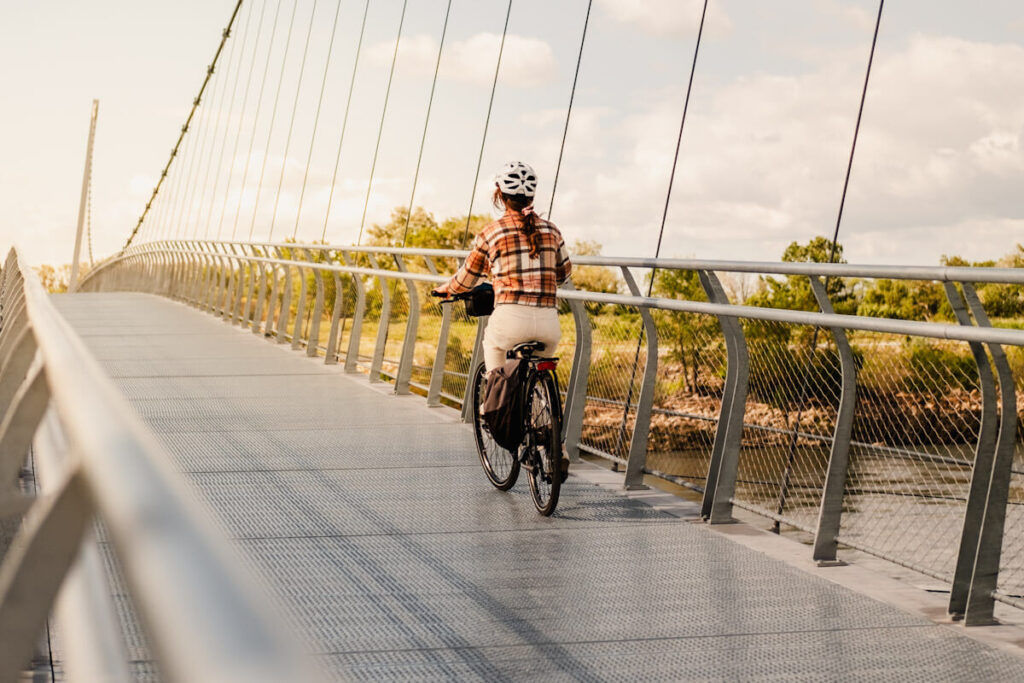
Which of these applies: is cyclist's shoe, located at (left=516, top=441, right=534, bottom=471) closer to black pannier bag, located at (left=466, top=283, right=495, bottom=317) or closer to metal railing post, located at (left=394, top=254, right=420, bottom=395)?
black pannier bag, located at (left=466, top=283, right=495, bottom=317)

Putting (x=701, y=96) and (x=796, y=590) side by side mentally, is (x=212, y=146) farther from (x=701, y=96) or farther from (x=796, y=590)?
(x=796, y=590)

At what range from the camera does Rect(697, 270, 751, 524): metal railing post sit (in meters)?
5.83

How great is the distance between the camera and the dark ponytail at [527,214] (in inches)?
238

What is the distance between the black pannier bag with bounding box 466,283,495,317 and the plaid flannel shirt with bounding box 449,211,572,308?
0.40 meters

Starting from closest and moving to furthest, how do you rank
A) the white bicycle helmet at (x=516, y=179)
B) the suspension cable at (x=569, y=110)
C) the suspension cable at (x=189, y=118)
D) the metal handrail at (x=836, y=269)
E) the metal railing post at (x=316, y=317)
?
the metal handrail at (x=836, y=269), the white bicycle helmet at (x=516, y=179), the metal railing post at (x=316, y=317), the suspension cable at (x=569, y=110), the suspension cable at (x=189, y=118)

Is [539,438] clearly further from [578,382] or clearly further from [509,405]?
[578,382]

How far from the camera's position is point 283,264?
15.7 m

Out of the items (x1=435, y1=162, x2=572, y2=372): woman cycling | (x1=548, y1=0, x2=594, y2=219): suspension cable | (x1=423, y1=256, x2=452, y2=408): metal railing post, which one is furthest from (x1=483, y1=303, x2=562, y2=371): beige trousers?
(x1=548, y1=0, x2=594, y2=219): suspension cable

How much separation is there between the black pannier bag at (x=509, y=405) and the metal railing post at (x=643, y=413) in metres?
0.74

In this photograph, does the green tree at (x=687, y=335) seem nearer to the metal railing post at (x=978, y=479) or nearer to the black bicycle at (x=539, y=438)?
the black bicycle at (x=539, y=438)

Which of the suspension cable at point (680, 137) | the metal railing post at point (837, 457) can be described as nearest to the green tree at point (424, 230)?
the suspension cable at point (680, 137)

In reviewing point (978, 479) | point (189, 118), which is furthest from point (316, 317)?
point (189, 118)

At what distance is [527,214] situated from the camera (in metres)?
6.12

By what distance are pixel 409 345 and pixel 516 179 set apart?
4981mm
